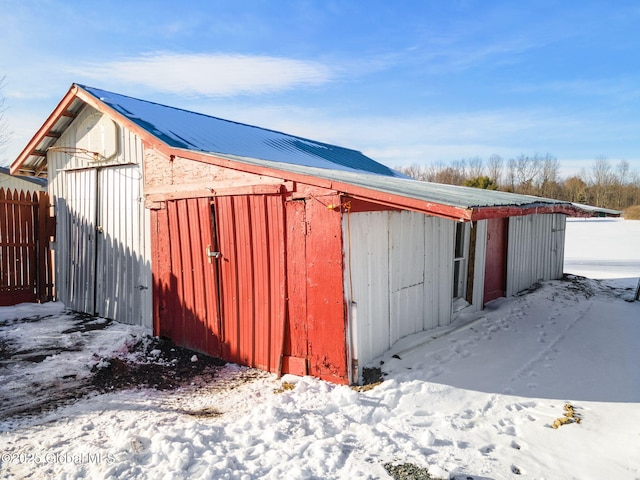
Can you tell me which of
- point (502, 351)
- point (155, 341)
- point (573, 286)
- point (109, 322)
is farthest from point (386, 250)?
point (573, 286)

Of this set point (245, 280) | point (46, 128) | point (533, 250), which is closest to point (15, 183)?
point (46, 128)

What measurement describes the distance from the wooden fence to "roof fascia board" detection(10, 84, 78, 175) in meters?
0.67

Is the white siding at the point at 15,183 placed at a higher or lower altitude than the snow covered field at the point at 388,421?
higher

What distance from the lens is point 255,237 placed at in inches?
218

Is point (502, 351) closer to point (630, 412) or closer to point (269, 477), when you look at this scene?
point (630, 412)

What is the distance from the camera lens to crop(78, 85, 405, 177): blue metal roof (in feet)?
23.9

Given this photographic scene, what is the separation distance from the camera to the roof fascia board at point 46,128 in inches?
301

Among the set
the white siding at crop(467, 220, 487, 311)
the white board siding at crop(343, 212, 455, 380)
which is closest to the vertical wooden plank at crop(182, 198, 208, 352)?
the white board siding at crop(343, 212, 455, 380)

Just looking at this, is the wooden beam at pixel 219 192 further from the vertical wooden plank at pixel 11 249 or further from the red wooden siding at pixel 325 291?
the vertical wooden plank at pixel 11 249

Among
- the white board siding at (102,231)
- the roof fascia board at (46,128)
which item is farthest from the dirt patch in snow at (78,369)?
the roof fascia board at (46,128)

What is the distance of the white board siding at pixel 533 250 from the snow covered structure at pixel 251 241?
0.30 ft

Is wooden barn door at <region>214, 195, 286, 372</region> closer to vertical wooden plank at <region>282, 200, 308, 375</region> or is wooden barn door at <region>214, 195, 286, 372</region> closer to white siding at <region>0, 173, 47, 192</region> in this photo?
vertical wooden plank at <region>282, 200, 308, 375</region>

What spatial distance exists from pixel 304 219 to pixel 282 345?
1.62 meters

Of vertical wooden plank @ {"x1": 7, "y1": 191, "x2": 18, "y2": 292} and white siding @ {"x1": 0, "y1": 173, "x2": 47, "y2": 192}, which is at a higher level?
white siding @ {"x1": 0, "y1": 173, "x2": 47, "y2": 192}
